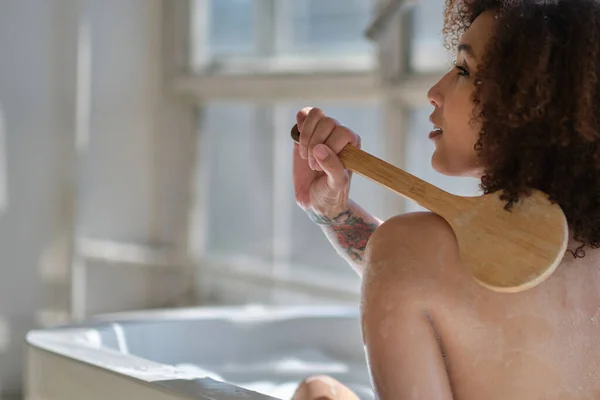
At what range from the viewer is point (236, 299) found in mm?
2947

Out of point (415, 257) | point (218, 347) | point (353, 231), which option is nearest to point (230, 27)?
point (218, 347)

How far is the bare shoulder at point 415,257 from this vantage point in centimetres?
95

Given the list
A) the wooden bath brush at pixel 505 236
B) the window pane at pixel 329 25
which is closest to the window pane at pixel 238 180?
the window pane at pixel 329 25

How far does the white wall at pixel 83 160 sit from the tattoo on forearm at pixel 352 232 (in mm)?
1626

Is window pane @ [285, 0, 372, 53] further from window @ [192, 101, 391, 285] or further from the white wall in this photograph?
the white wall

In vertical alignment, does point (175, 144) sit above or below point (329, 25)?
below

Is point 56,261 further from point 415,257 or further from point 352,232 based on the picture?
point 415,257

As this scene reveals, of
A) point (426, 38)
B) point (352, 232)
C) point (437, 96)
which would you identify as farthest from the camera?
point (426, 38)

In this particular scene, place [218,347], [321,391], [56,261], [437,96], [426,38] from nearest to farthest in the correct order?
[437,96]
[321,391]
[218,347]
[426,38]
[56,261]

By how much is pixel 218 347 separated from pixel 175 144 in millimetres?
1330

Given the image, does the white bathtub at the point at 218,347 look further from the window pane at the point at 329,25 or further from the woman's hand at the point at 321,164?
the window pane at the point at 329,25

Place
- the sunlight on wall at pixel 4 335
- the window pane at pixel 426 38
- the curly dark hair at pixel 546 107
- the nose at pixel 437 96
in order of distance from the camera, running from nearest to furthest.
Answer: the curly dark hair at pixel 546 107, the nose at pixel 437 96, the window pane at pixel 426 38, the sunlight on wall at pixel 4 335

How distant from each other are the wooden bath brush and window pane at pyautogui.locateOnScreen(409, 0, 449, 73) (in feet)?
4.31

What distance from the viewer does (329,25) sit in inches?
103
